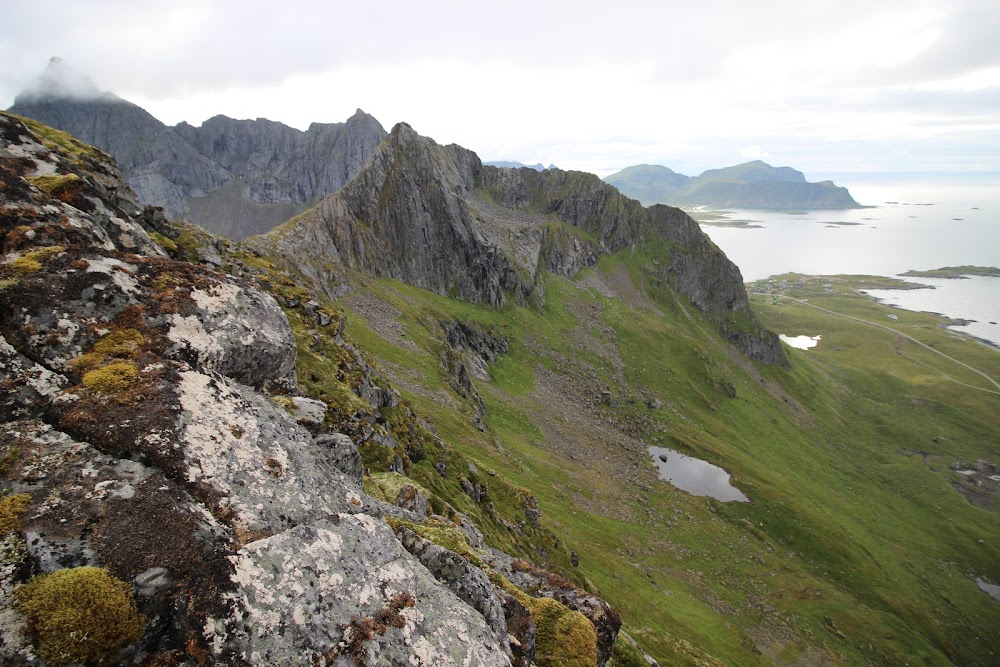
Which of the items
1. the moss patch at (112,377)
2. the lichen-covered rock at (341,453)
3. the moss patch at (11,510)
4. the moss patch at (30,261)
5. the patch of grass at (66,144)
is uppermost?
the patch of grass at (66,144)

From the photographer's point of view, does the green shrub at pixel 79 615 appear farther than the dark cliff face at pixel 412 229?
No

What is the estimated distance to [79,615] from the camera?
7664 mm

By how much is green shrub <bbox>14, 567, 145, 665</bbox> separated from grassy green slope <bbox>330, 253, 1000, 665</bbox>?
32744 millimetres

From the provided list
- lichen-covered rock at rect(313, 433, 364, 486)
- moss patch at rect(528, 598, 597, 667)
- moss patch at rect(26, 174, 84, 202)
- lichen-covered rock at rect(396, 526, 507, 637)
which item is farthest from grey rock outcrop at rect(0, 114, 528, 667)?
moss patch at rect(528, 598, 597, 667)

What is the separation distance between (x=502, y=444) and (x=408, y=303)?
129ft

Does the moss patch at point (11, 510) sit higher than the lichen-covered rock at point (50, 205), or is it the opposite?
the lichen-covered rock at point (50, 205)

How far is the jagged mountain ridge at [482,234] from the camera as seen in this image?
9311 centimetres

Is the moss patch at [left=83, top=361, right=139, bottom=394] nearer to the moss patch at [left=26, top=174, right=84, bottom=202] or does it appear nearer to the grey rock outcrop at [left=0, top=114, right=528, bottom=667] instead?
the grey rock outcrop at [left=0, top=114, right=528, bottom=667]

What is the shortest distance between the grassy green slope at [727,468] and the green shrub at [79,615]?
32744mm

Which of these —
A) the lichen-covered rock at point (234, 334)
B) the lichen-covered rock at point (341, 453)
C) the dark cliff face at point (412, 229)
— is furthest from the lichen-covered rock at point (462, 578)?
the dark cliff face at point (412, 229)

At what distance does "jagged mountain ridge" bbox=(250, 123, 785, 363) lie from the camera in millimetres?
93113

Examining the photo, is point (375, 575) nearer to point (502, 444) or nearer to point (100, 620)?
point (100, 620)

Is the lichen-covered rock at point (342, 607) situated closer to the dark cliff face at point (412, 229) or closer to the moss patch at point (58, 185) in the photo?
the moss patch at point (58, 185)

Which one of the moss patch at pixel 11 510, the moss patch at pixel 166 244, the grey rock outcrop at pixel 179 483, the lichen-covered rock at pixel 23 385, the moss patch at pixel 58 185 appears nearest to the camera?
the moss patch at pixel 11 510
